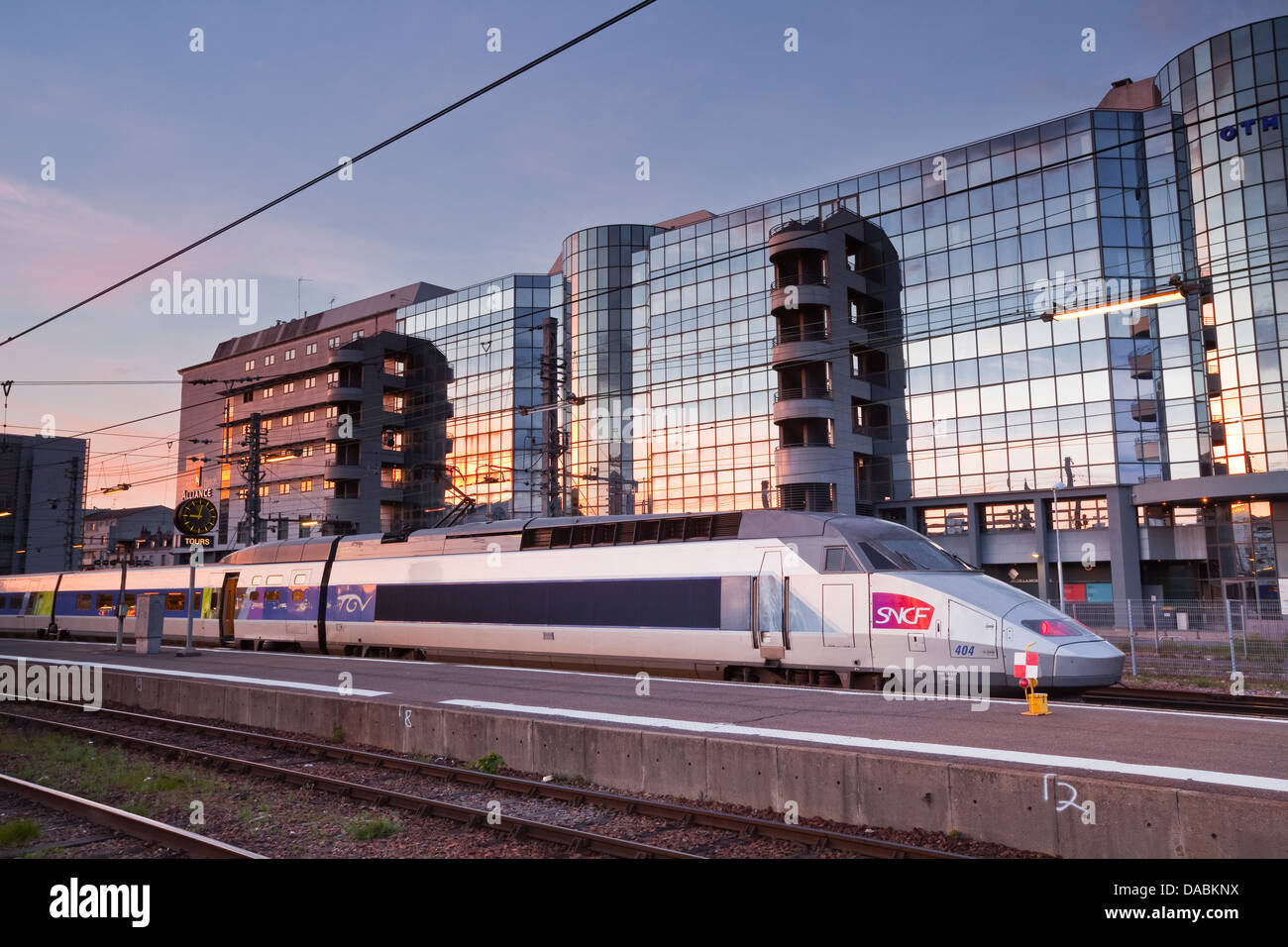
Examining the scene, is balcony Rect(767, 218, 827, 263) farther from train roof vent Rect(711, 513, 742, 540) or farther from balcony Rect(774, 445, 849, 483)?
train roof vent Rect(711, 513, 742, 540)

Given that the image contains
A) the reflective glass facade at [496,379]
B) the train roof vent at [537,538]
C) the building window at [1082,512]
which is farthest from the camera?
the reflective glass facade at [496,379]

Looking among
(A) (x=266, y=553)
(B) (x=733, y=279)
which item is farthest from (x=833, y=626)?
(B) (x=733, y=279)

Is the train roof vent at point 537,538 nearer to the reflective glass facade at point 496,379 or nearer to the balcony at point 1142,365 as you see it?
the balcony at point 1142,365

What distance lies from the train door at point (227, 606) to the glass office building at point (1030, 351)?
45.9 ft

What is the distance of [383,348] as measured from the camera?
7381 centimetres

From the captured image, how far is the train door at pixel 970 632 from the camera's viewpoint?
14953mm

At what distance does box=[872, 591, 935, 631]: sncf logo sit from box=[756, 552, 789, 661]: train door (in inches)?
79.0

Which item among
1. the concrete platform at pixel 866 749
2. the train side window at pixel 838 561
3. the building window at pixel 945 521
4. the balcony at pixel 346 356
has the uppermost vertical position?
the balcony at pixel 346 356

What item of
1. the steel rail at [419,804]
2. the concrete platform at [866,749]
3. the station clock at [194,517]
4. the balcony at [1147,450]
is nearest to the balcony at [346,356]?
the station clock at [194,517]

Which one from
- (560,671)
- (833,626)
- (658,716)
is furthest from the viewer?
(560,671)

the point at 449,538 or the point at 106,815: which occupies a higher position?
the point at 449,538

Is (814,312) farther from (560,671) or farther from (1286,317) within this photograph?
(560,671)

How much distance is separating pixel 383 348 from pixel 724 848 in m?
69.7

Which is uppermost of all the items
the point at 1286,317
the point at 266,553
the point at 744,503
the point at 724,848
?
the point at 1286,317
